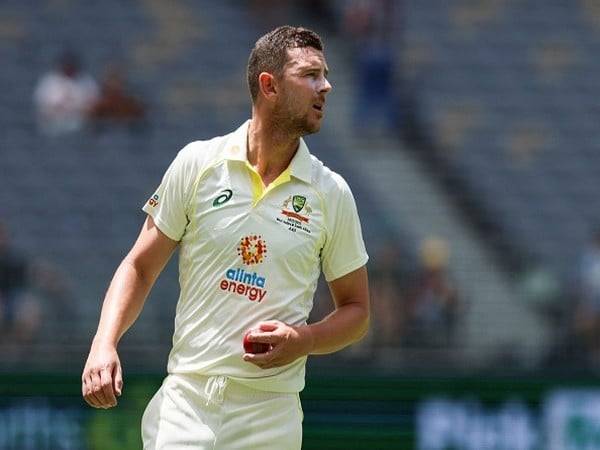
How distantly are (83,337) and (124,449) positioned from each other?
1.22 m

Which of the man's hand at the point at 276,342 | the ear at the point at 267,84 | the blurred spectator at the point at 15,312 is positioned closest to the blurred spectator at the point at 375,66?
the blurred spectator at the point at 15,312

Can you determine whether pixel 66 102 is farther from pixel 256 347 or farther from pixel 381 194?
pixel 256 347

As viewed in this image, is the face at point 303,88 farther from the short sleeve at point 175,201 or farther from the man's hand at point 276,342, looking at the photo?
the man's hand at point 276,342

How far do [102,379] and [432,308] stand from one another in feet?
23.9

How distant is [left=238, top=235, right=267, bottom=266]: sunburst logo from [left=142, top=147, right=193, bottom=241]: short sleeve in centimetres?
24

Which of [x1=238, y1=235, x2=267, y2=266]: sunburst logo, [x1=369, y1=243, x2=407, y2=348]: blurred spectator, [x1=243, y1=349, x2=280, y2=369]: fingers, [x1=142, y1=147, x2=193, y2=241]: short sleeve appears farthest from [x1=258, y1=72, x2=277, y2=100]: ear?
[x1=369, y1=243, x2=407, y2=348]: blurred spectator

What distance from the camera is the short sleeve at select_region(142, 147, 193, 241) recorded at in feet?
15.6

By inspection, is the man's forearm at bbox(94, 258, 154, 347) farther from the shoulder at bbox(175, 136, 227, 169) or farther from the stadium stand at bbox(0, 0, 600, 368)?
the stadium stand at bbox(0, 0, 600, 368)

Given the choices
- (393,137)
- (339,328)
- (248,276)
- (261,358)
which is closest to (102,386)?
(261,358)

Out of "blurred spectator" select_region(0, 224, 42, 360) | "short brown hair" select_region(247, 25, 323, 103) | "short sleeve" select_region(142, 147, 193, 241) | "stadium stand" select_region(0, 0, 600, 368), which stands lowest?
"blurred spectator" select_region(0, 224, 42, 360)

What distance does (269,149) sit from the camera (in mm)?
4797

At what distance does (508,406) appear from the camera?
10477 millimetres

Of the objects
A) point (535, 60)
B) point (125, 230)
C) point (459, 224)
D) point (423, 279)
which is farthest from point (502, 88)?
point (125, 230)

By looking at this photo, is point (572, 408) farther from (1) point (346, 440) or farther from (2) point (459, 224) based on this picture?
(2) point (459, 224)
